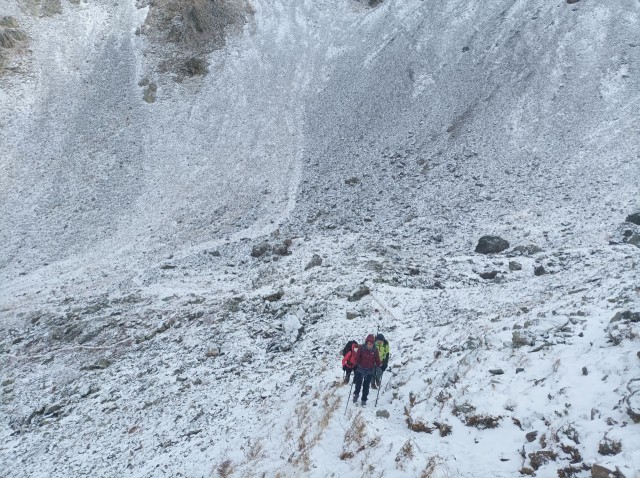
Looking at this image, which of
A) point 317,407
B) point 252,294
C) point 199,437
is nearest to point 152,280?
point 252,294

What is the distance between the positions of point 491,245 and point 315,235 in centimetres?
945

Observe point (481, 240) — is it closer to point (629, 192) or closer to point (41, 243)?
point (629, 192)

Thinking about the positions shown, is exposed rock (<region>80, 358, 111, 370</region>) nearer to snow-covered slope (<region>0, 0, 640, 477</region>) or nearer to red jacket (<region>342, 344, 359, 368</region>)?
snow-covered slope (<region>0, 0, 640, 477</region>)

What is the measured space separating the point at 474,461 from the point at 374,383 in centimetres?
433

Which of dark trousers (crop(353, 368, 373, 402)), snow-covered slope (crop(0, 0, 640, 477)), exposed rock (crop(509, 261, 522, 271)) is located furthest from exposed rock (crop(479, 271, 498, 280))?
dark trousers (crop(353, 368, 373, 402))

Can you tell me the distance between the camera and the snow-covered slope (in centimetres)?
1066

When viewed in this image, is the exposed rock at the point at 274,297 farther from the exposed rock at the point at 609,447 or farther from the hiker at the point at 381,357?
the exposed rock at the point at 609,447

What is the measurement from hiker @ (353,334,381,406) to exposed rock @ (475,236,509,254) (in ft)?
39.8

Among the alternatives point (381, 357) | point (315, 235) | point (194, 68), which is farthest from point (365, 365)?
point (194, 68)

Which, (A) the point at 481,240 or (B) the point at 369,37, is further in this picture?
(B) the point at 369,37

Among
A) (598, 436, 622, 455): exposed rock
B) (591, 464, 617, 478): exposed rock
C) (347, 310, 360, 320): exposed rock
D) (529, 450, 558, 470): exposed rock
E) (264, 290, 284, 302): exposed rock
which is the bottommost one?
(264, 290, 284, 302): exposed rock

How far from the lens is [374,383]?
1278 centimetres

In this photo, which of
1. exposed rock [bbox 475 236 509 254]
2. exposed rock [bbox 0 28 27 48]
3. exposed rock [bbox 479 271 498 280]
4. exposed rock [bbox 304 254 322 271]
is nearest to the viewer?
exposed rock [bbox 479 271 498 280]

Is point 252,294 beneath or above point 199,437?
above
